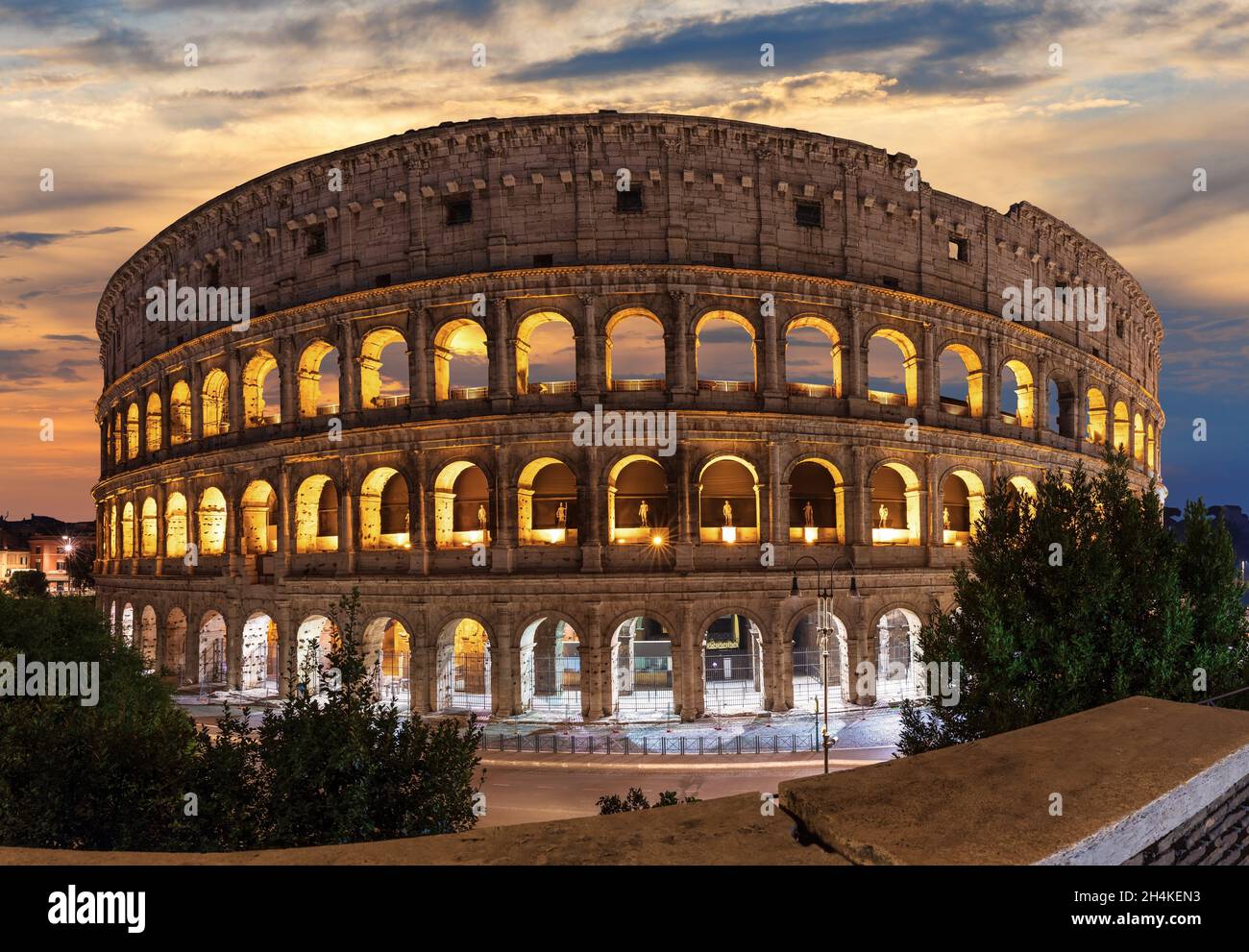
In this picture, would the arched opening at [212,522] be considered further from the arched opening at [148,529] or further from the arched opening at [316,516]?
the arched opening at [148,529]

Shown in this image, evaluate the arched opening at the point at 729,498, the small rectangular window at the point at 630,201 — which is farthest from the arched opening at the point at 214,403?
the arched opening at the point at 729,498

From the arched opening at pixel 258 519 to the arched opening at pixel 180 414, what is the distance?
6.88 m

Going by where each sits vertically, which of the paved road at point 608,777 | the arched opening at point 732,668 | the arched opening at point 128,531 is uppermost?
the arched opening at point 128,531

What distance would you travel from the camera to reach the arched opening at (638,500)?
26766 millimetres

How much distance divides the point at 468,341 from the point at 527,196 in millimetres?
6152

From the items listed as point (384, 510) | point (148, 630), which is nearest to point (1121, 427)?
point (384, 510)

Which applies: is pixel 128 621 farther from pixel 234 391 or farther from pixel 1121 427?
pixel 1121 427

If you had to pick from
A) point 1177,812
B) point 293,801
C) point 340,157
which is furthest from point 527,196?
point 1177,812

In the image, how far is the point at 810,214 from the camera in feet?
93.9

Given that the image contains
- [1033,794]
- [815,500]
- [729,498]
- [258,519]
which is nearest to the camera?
[1033,794]

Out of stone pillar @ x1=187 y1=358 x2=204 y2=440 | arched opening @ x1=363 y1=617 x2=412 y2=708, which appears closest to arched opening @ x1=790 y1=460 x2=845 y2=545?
arched opening @ x1=363 y1=617 x2=412 y2=708

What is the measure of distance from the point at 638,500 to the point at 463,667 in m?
9.71
